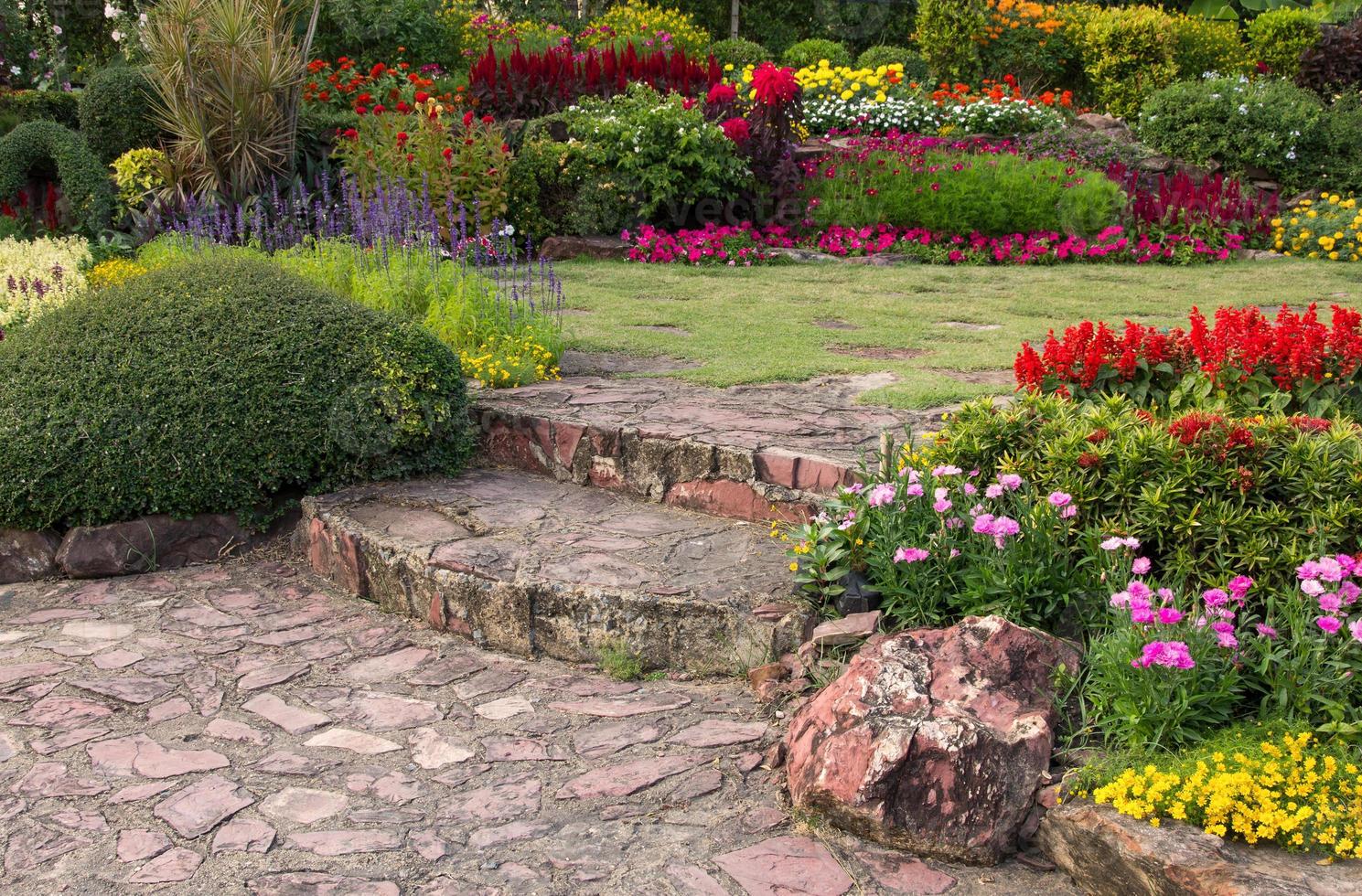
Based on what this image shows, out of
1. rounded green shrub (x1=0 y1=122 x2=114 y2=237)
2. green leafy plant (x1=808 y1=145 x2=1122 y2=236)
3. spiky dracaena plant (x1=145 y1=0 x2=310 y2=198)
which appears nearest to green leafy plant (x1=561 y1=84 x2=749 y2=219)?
green leafy plant (x1=808 y1=145 x2=1122 y2=236)

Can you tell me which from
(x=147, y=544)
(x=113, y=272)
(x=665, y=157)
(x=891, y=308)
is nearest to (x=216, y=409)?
(x=147, y=544)

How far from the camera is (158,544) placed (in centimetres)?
486

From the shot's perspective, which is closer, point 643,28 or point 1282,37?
point 1282,37

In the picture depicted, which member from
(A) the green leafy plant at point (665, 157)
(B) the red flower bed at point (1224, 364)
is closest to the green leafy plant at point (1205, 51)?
(A) the green leafy plant at point (665, 157)

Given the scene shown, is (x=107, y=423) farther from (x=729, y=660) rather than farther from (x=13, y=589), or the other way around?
(x=729, y=660)

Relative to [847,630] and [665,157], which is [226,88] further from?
[847,630]

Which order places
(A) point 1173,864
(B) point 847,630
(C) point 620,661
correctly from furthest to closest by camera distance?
(C) point 620,661 < (B) point 847,630 < (A) point 1173,864

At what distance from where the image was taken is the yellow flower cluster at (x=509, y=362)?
572cm

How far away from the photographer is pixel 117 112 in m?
10.4

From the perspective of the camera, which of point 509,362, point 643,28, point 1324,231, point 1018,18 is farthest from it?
point 643,28

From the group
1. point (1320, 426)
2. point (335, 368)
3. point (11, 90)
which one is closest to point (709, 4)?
point (11, 90)

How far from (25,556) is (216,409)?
97 centimetres

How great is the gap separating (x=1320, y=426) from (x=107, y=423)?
4.35m

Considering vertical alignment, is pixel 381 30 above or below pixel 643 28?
below
